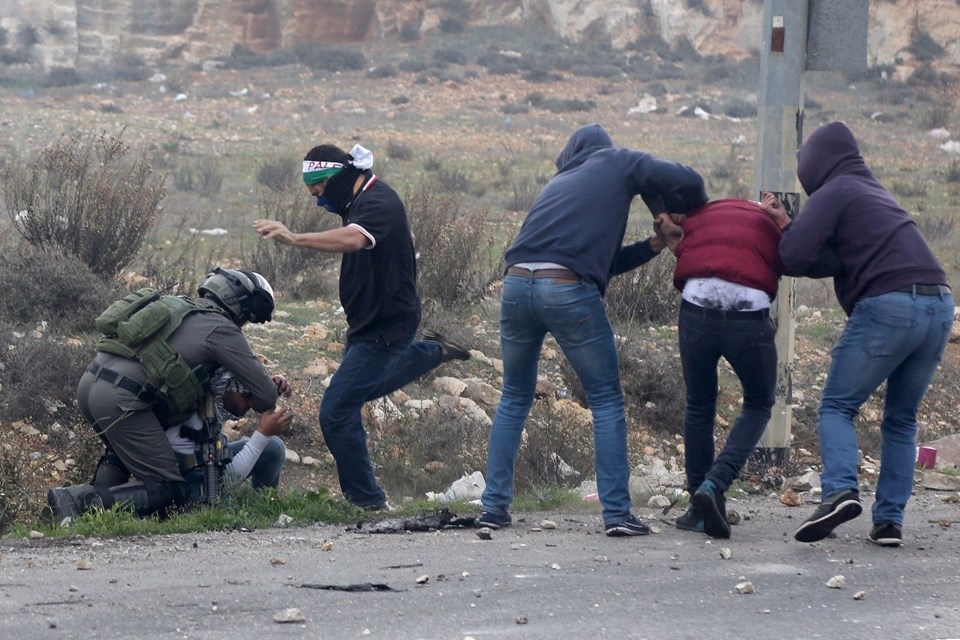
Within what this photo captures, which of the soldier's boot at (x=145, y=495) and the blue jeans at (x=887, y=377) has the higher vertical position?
the blue jeans at (x=887, y=377)

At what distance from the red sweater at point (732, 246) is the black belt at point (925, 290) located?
0.55m

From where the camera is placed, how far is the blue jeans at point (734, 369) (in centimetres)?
548

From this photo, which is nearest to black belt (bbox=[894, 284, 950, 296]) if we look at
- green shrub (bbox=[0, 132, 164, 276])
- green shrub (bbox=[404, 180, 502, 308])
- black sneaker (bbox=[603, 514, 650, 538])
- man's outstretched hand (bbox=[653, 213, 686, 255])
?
man's outstretched hand (bbox=[653, 213, 686, 255])

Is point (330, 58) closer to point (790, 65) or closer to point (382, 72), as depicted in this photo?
point (382, 72)

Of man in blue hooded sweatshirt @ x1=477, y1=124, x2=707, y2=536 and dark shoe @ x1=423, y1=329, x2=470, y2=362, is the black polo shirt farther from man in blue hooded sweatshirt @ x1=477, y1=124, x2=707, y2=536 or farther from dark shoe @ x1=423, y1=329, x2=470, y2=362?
man in blue hooded sweatshirt @ x1=477, y1=124, x2=707, y2=536

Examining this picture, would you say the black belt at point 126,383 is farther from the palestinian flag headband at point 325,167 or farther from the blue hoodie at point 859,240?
the blue hoodie at point 859,240

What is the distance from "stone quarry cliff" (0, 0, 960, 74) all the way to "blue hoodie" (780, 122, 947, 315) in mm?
38618

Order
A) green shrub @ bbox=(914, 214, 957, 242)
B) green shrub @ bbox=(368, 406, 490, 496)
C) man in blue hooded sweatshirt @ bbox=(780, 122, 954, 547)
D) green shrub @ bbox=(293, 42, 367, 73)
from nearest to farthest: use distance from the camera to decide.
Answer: man in blue hooded sweatshirt @ bbox=(780, 122, 954, 547) → green shrub @ bbox=(368, 406, 490, 496) → green shrub @ bbox=(914, 214, 957, 242) → green shrub @ bbox=(293, 42, 367, 73)

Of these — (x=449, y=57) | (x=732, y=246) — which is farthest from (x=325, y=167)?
(x=449, y=57)

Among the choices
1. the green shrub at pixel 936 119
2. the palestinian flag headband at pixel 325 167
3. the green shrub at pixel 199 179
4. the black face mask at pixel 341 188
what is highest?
the palestinian flag headband at pixel 325 167

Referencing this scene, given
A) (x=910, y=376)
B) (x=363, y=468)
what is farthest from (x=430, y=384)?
(x=910, y=376)

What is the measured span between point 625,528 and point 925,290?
1.63 m

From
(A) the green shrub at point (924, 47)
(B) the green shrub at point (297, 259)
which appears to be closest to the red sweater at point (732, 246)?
(B) the green shrub at point (297, 259)

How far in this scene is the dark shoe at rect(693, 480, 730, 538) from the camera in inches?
219
